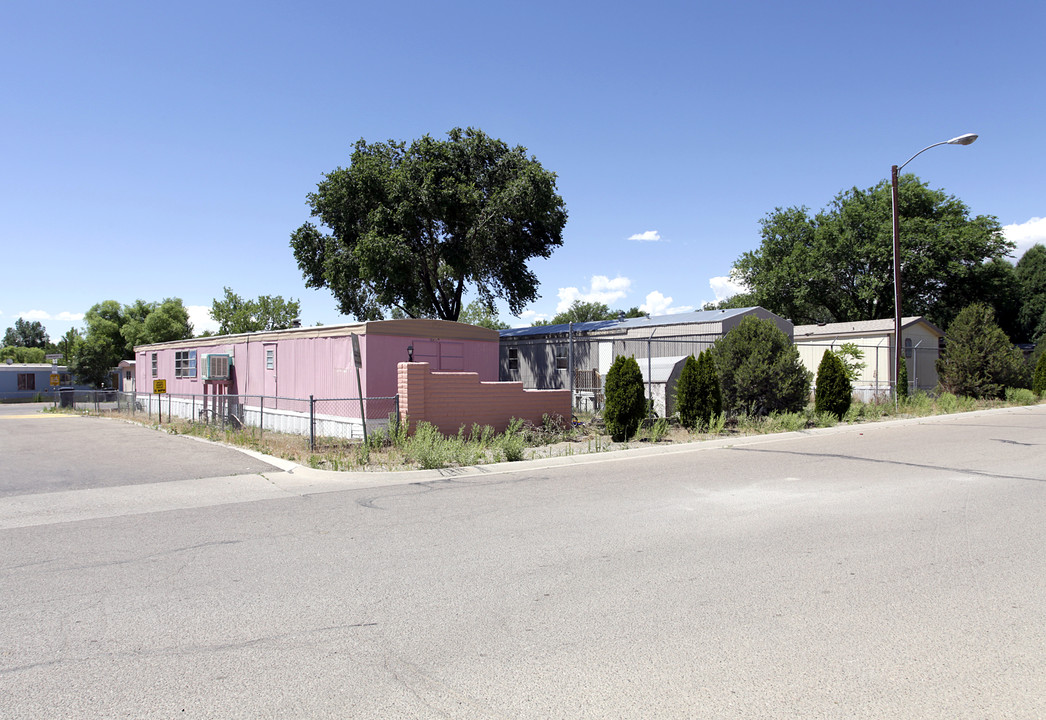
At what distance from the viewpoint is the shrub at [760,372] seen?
57.5ft

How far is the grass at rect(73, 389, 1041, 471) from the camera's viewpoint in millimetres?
11328

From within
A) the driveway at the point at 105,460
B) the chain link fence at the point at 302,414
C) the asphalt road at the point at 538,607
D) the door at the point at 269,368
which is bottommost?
A: the asphalt road at the point at 538,607

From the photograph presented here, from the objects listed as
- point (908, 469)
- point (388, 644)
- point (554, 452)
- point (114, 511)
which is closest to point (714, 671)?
point (388, 644)

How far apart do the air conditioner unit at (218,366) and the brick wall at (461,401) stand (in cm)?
965

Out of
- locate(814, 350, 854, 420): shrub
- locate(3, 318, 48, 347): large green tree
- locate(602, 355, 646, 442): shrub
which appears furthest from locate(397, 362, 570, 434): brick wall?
locate(3, 318, 48, 347): large green tree

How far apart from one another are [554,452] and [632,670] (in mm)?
9667

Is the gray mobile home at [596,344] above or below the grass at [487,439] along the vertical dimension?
above

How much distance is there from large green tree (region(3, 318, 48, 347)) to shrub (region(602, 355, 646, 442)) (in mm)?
125905

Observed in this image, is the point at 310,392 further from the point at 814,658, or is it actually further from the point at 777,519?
the point at 814,658

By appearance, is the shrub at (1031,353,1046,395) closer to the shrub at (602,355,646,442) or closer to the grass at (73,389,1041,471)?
the grass at (73,389,1041,471)

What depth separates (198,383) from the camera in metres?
23.1

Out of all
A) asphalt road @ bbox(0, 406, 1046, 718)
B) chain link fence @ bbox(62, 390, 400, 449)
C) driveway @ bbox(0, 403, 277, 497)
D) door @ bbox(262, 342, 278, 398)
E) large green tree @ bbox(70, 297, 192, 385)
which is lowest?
asphalt road @ bbox(0, 406, 1046, 718)

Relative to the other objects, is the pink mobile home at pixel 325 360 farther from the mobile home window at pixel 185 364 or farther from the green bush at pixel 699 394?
the green bush at pixel 699 394

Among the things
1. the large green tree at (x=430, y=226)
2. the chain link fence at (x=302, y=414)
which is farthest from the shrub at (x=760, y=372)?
the large green tree at (x=430, y=226)
